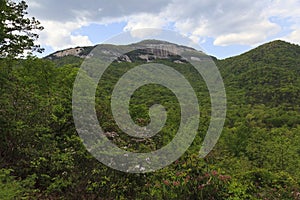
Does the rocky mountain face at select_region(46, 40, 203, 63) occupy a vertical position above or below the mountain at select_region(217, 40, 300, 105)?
above

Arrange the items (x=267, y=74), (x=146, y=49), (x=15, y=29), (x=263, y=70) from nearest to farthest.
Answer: (x=15, y=29) → (x=146, y=49) → (x=267, y=74) → (x=263, y=70)

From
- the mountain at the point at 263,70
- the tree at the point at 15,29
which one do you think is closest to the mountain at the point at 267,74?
the mountain at the point at 263,70

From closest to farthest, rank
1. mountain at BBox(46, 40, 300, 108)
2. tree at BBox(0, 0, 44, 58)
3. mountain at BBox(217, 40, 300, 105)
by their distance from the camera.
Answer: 1. tree at BBox(0, 0, 44, 58)
2. mountain at BBox(46, 40, 300, 108)
3. mountain at BBox(217, 40, 300, 105)

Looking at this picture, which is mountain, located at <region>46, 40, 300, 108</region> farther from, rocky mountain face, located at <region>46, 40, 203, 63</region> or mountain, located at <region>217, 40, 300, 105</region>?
rocky mountain face, located at <region>46, 40, 203, 63</region>

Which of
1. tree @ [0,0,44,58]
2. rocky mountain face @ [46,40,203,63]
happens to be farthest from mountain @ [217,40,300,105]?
tree @ [0,0,44,58]

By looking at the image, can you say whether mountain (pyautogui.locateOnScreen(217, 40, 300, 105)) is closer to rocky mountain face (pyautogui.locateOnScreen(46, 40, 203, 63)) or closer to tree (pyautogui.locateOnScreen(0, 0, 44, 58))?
rocky mountain face (pyautogui.locateOnScreen(46, 40, 203, 63))

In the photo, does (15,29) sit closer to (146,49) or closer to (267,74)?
(146,49)

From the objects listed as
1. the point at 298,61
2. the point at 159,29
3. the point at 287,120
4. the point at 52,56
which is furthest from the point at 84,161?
the point at 52,56

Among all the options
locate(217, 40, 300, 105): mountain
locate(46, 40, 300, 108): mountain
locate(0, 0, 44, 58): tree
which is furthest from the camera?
locate(217, 40, 300, 105): mountain

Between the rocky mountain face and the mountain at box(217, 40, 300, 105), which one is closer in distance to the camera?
the rocky mountain face

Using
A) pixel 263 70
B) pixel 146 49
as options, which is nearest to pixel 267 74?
pixel 263 70

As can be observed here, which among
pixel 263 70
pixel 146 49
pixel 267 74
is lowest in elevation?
pixel 267 74

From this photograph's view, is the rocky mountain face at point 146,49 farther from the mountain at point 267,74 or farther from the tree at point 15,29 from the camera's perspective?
the mountain at point 267,74

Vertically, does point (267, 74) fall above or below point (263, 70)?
below
